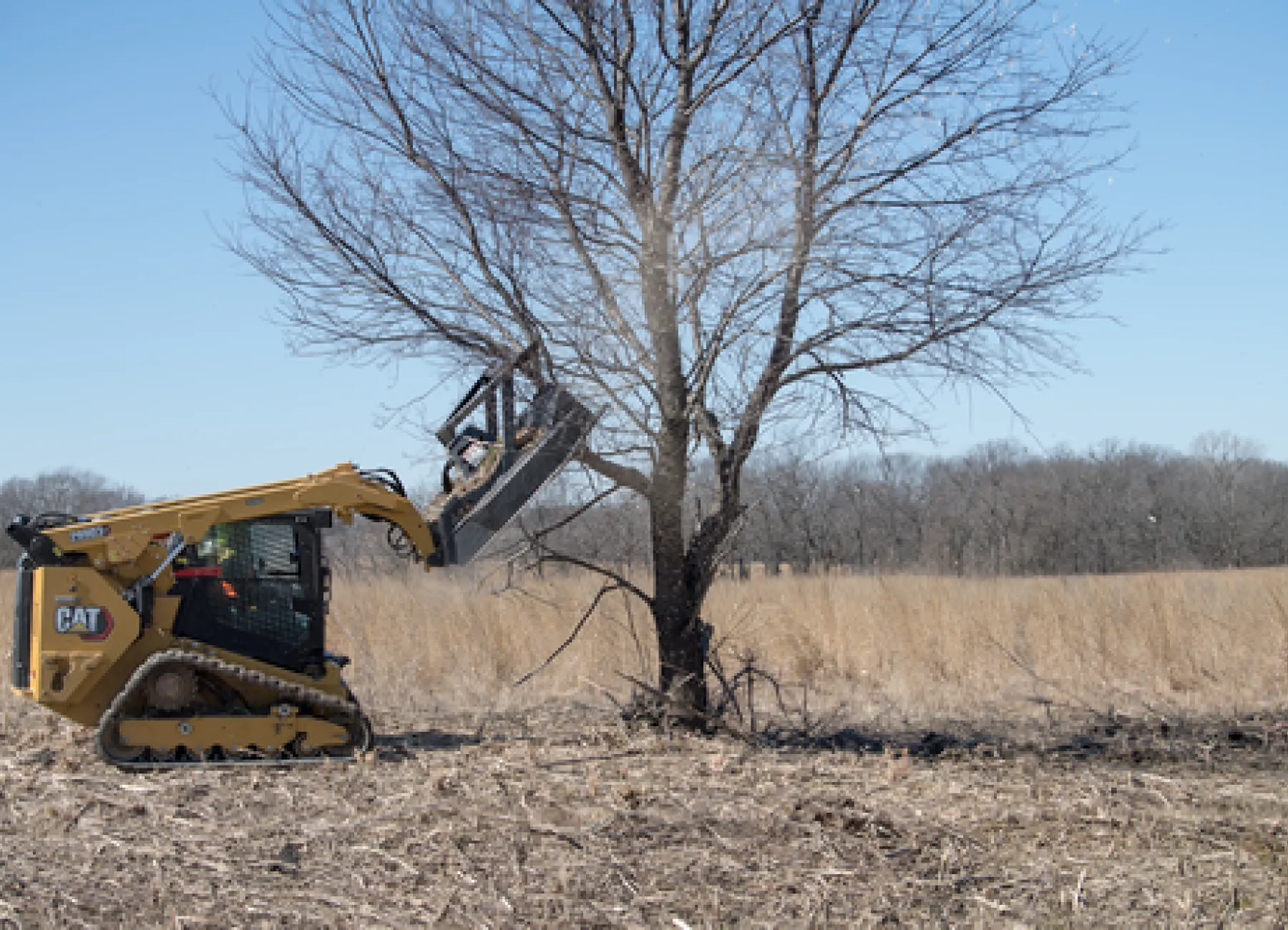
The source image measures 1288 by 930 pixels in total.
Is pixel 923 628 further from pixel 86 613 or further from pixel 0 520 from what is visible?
pixel 0 520

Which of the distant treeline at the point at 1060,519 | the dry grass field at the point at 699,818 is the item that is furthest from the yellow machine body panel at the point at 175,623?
the distant treeline at the point at 1060,519

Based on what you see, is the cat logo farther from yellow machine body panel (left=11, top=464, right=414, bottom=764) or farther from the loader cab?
the loader cab

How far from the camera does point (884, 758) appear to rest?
7.14 meters

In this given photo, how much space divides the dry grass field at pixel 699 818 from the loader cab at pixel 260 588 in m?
0.95

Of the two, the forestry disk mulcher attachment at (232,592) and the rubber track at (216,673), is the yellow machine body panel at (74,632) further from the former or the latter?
the rubber track at (216,673)

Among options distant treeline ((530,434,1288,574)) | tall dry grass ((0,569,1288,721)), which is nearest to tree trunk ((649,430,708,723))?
tall dry grass ((0,569,1288,721))

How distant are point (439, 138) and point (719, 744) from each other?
4130 mm

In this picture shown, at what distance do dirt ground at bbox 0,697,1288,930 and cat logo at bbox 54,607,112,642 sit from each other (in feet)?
2.54

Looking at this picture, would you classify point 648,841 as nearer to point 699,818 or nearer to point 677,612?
point 699,818

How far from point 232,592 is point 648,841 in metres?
3.75

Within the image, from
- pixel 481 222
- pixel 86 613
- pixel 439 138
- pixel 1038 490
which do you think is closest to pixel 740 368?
pixel 481 222

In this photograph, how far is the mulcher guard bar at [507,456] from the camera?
748 cm

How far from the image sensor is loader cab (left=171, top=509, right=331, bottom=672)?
786 cm

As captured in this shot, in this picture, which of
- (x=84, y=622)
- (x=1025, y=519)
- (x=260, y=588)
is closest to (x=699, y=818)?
(x=260, y=588)
